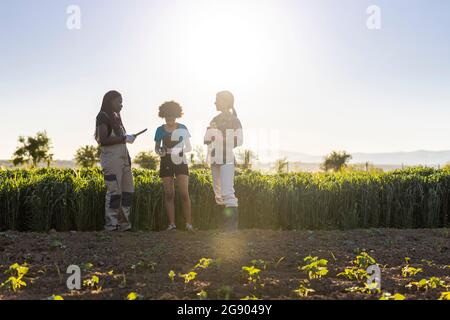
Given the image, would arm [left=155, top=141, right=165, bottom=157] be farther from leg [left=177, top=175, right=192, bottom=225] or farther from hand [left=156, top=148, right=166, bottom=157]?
leg [left=177, top=175, right=192, bottom=225]

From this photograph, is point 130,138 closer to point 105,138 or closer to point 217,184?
point 105,138

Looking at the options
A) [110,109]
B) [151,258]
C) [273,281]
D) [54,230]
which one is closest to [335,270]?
[273,281]

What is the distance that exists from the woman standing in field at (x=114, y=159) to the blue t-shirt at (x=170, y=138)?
0.34 m

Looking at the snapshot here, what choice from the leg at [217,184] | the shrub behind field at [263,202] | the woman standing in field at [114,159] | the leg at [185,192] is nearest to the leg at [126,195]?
the woman standing in field at [114,159]

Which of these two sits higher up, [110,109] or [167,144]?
[110,109]

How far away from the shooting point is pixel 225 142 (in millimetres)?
6336

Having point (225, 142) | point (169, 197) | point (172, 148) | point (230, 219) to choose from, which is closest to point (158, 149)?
point (172, 148)

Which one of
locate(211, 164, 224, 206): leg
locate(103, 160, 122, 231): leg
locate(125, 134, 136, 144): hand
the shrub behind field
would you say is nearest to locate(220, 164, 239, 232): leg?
locate(211, 164, 224, 206): leg

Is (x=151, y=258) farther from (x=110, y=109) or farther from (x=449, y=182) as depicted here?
(x=449, y=182)

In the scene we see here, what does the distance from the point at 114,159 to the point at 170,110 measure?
3.05 feet

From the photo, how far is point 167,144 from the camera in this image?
646 centimetres

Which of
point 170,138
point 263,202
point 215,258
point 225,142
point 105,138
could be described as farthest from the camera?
point 263,202
